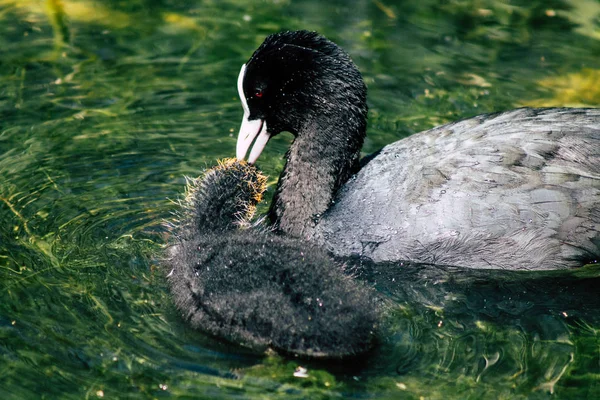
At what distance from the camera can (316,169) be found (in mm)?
5215

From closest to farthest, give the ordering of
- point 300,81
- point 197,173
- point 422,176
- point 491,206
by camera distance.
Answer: point 491,206 → point 422,176 → point 300,81 → point 197,173

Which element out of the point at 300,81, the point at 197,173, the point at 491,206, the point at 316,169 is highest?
the point at 300,81

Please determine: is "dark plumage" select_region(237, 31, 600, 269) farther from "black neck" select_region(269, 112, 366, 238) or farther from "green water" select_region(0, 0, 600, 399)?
"green water" select_region(0, 0, 600, 399)

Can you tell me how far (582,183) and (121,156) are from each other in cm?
286

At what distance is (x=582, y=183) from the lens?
479 cm

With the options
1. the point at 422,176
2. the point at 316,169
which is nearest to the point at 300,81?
the point at 316,169

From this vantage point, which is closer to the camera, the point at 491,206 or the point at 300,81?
the point at 491,206

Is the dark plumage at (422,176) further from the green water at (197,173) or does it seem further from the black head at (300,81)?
the green water at (197,173)

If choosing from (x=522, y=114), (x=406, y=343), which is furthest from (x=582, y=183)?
(x=406, y=343)

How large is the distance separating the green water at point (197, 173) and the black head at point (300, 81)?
2.60 ft

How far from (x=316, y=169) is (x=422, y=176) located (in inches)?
25.7

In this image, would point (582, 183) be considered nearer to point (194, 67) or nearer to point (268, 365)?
point (268, 365)

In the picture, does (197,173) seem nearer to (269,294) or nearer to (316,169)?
(316,169)

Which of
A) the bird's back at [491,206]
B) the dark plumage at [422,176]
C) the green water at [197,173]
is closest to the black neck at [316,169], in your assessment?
the dark plumage at [422,176]
